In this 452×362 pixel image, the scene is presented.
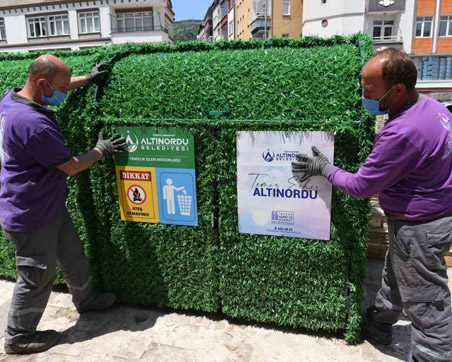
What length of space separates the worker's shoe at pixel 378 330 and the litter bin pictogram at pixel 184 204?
1727 millimetres

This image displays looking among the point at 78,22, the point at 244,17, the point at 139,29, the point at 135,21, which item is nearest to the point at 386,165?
the point at 139,29

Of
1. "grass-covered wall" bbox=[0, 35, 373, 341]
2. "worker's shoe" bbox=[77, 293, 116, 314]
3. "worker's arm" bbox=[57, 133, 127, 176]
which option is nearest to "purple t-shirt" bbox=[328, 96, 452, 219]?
"grass-covered wall" bbox=[0, 35, 373, 341]

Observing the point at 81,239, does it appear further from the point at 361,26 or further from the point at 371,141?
the point at 361,26

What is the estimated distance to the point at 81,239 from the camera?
3477 mm

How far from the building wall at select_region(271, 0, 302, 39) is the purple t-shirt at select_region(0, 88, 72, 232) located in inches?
1468

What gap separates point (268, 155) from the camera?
110 inches

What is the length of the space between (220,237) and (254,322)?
2.88 ft

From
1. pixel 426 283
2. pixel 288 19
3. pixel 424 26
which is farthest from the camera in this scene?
pixel 288 19

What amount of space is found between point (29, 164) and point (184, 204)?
4.08 feet

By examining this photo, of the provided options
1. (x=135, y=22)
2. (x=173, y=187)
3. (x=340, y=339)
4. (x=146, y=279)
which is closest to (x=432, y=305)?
(x=340, y=339)

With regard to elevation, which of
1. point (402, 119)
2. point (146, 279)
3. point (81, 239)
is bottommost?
point (146, 279)

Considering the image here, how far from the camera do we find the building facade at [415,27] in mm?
26984

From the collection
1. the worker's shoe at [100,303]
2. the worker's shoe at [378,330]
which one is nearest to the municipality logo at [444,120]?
the worker's shoe at [378,330]

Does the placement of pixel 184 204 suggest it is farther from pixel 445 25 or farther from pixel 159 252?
pixel 445 25
